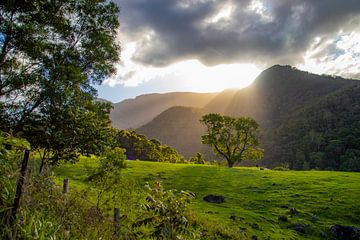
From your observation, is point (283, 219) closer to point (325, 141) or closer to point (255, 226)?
point (255, 226)

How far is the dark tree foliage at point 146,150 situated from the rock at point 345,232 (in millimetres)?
63367

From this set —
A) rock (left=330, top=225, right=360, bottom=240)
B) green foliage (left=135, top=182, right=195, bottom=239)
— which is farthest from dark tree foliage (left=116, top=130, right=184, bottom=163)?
green foliage (left=135, top=182, right=195, bottom=239)

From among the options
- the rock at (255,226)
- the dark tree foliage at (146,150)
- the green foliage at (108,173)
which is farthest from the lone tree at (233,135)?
the green foliage at (108,173)

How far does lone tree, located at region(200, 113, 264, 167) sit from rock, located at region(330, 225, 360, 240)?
4015 cm

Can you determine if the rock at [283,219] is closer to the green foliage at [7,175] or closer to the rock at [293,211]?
the rock at [293,211]

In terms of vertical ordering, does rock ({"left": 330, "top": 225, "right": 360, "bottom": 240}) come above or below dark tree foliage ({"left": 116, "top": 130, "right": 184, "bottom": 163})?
below

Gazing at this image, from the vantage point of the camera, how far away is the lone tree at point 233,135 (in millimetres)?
69500

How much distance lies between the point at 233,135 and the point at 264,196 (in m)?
32.7

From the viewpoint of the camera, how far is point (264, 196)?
3966 centimetres

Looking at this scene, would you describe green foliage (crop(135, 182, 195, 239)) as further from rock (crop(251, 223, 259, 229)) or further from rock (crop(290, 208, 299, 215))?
rock (crop(290, 208, 299, 215))

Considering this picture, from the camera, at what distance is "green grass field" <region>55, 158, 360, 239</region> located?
95.1 feet

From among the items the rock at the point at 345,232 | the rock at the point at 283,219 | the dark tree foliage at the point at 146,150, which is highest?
the dark tree foliage at the point at 146,150

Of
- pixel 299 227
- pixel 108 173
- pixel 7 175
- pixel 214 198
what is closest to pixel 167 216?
pixel 7 175

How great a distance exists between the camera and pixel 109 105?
20250 mm
